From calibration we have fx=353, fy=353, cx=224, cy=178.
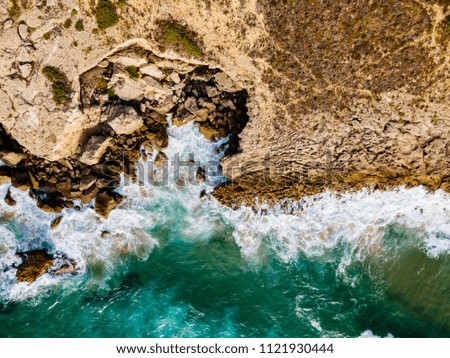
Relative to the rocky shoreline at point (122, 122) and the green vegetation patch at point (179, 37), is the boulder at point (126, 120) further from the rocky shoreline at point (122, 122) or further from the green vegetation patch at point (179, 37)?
the green vegetation patch at point (179, 37)

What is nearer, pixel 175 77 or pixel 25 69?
pixel 25 69

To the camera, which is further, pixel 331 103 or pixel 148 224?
pixel 148 224

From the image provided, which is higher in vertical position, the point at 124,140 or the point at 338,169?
the point at 124,140

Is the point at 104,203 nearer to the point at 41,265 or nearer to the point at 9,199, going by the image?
the point at 41,265

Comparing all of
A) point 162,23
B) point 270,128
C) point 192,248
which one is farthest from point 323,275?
point 162,23

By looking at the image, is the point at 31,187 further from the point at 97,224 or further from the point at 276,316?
the point at 276,316

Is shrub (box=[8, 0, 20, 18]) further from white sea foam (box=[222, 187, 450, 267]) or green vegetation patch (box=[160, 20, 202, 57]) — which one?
white sea foam (box=[222, 187, 450, 267])

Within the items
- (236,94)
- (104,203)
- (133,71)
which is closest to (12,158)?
(104,203)

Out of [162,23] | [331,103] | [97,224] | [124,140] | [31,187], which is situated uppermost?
[162,23]
